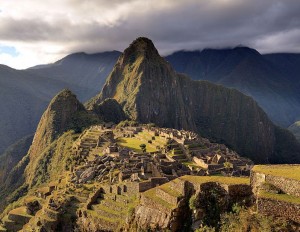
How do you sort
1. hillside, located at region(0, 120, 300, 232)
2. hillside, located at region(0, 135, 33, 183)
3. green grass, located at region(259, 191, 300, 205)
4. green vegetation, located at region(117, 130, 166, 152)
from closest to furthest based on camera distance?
green grass, located at region(259, 191, 300, 205) → hillside, located at region(0, 120, 300, 232) → green vegetation, located at region(117, 130, 166, 152) → hillside, located at region(0, 135, 33, 183)

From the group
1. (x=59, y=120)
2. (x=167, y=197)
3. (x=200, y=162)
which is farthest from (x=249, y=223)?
(x=59, y=120)

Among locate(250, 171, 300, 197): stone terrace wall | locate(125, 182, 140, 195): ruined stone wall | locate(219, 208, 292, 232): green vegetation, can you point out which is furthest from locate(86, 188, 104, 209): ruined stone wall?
locate(250, 171, 300, 197): stone terrace wall

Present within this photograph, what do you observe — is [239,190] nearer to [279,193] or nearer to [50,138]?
[279,193]

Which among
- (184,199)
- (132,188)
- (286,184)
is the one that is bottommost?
(132,188)

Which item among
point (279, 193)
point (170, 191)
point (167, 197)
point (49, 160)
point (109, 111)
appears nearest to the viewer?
point (279, 193)

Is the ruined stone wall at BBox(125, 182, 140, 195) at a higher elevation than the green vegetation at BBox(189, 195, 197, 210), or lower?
lower

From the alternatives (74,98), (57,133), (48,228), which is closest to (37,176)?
(57,133)

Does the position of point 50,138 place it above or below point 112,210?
below

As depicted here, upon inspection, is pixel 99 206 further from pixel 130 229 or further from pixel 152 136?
pixel 152 136

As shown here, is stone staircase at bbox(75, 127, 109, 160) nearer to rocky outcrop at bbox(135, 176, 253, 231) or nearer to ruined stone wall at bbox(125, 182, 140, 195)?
ruined stone wall at bbox(125, 182, 140, 195)
